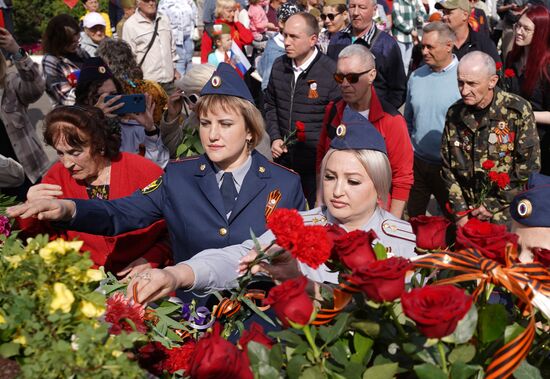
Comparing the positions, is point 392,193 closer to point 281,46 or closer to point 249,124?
point 249,124

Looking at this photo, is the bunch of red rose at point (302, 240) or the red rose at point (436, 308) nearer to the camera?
the red rose at point (436, 308)

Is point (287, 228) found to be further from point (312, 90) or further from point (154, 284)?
point (312, 90)

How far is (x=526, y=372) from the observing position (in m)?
1.64

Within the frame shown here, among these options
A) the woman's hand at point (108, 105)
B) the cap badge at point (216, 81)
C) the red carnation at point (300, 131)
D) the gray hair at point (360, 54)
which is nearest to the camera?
the cap badge at point (216, 81)

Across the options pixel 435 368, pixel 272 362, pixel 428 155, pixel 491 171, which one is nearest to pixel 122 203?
pixel 272 362

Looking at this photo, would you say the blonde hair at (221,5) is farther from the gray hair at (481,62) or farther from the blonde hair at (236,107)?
the blonde hair at (236,107)

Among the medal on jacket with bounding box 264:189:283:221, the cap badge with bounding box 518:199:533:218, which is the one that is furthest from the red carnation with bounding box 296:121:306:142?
the cap badge with bounding box 518:199:533:218

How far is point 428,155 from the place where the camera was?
18.2 ft

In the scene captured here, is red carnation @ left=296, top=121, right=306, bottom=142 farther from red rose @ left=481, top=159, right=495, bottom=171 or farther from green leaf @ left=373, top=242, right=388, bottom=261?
green leaf @ left=373, top=242, right=388, bottom=261

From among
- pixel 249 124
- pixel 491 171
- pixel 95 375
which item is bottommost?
pixel 491 171

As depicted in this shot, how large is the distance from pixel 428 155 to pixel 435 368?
416cm

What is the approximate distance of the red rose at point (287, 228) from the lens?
175 centimetres

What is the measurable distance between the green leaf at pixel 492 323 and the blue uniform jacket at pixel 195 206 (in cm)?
142

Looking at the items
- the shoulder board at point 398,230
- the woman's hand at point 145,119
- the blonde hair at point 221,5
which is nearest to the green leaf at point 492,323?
the shoulder board at point 398,230
